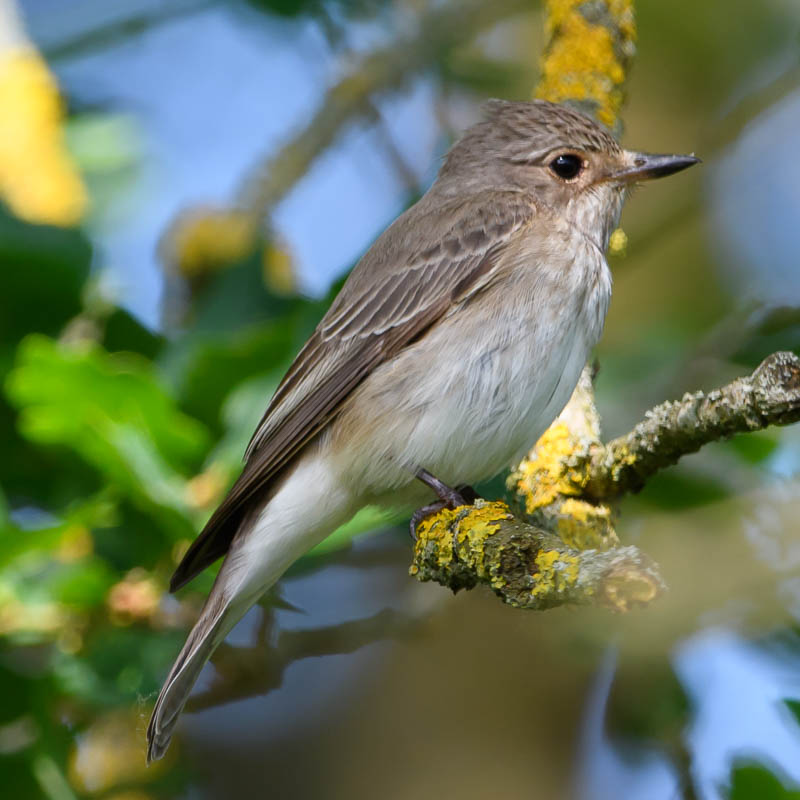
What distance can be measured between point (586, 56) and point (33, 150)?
6.62 feet

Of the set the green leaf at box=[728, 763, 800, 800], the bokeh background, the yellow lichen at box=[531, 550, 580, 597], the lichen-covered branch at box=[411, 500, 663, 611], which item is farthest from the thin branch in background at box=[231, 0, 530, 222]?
the green leaf at box=[728, 763, 800, 800]

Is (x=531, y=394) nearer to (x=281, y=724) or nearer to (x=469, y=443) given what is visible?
(x=469, y=443)

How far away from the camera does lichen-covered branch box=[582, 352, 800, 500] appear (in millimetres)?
2209

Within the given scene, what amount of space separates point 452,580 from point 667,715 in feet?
3.21

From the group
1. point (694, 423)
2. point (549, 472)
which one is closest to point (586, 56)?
point (549, 472)

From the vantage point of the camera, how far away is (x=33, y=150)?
14.0 ft


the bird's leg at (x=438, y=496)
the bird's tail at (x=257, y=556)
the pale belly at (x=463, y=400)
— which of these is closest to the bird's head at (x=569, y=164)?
the pale belly at (x=463, y=400)

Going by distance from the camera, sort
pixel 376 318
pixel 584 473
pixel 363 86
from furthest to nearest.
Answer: pixel 363 86, pixel 376 318, pixel 584 473

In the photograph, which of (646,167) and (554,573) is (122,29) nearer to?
(646,167)

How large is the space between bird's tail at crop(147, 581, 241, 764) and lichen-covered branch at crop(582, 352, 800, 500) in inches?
41.1

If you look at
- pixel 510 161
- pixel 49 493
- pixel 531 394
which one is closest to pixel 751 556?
pixel 531 394

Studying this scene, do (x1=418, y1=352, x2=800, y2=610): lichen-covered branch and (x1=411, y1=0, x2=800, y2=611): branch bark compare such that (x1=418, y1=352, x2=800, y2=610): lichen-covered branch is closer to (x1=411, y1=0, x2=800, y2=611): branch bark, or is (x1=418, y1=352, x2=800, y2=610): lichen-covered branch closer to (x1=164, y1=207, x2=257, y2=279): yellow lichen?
(x1=411, y1=0, x2=800, y2=611): branch bark

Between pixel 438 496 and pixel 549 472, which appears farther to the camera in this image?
pixel 438 496

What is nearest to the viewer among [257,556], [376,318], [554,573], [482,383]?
[554,573]
